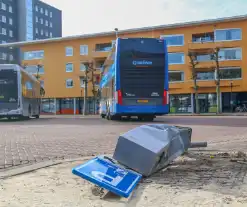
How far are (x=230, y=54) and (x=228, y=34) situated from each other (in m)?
3.00

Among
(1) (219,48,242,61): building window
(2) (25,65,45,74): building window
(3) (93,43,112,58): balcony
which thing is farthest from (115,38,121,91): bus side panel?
(2) (25,65,45,74): building window

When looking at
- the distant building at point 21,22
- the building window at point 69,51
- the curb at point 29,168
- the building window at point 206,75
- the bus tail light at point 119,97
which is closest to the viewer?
the curb at point 29,168

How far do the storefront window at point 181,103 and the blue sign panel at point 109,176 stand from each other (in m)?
51.1

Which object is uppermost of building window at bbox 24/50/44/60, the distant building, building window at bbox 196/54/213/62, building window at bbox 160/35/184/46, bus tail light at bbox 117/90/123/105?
the distant building

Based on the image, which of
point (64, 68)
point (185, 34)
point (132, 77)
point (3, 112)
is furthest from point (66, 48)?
point (132, 77)

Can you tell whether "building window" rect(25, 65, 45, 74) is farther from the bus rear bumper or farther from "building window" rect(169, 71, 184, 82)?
the bus rear bumper

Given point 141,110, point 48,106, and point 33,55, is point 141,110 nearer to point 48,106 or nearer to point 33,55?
point 48,106

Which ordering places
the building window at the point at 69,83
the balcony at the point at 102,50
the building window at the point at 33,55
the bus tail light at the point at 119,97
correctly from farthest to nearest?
the building window at the point at 33,55
the building window at the point at 69,83
the balcony at the point at 102,50
the bus tail light at the point at 119,97

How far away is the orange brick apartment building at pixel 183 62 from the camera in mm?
52750

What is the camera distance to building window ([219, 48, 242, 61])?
52594 mm

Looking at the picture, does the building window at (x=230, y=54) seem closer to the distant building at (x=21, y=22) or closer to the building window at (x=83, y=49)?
the building window at (x=83, y=49)

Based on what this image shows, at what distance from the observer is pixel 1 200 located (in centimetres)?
A: 418

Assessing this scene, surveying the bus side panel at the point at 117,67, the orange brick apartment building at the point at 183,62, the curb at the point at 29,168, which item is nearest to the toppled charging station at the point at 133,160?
the curb at the point at 29,168

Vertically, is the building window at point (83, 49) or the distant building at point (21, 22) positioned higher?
the distant building at point (21, 22)
